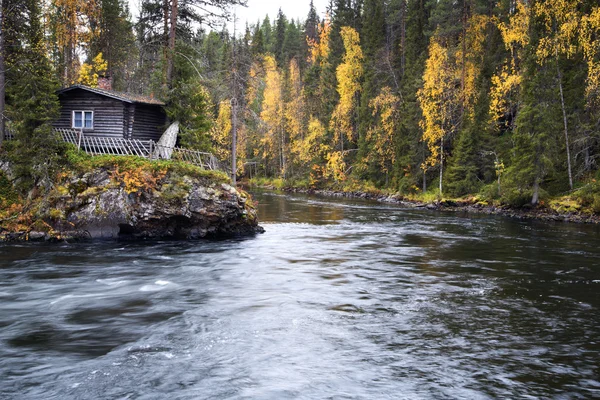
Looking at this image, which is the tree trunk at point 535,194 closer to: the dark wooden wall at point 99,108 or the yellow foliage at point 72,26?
the dark wooden wall at point 99,108

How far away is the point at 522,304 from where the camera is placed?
951 cm

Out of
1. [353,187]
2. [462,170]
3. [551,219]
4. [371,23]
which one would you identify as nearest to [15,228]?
[551,219]

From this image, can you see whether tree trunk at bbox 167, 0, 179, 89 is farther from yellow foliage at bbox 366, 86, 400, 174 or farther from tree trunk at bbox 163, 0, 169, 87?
yellow foliage at bbox 366, 86, 400, 174

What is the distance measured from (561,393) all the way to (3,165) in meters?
19.9

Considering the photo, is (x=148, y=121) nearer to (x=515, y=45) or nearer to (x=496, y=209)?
(x=496, y=209)

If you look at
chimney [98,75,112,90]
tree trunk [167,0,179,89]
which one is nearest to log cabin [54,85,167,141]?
chimney [98,75,112,90]

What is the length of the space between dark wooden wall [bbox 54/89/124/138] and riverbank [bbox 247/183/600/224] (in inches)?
873

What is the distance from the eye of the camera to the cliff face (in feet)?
53.2

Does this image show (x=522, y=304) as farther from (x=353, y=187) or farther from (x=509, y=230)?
(x=353, y=187)

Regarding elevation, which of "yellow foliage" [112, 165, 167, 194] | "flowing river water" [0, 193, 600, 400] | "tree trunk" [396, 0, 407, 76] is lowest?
"flowing river water" [0, 193, 600, 400]

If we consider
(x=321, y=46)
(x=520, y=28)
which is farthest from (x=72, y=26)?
(x=321, y=46)

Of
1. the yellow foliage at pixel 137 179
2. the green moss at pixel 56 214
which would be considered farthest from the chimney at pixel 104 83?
the green moss at pixel 56 214

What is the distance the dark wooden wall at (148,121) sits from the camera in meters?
25.1

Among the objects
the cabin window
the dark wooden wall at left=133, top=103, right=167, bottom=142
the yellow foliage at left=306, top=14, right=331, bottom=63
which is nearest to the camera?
the cabin window
